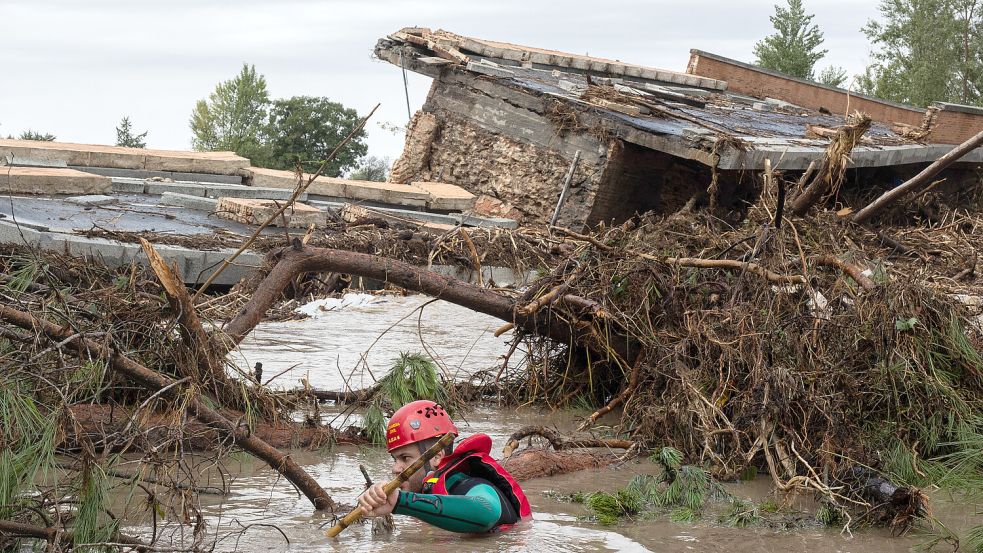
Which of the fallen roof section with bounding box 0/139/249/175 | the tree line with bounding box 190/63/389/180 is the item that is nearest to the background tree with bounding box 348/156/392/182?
the tree line with bounding box 190/63/389/180

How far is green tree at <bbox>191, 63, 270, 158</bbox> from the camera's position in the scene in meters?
65.4

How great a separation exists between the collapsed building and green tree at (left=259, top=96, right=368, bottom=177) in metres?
27.6

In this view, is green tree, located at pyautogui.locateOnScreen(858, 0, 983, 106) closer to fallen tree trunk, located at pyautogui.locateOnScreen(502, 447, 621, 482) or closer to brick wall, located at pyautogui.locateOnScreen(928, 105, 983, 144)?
brick wall, located at pyautogui.locateOnScreen(928, 105, 983, 144)

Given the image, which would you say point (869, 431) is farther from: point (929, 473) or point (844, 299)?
point (844, 299)

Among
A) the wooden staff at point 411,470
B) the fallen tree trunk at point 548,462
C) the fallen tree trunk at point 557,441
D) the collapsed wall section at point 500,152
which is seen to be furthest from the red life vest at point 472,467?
the collapsed wall section at point 500,152

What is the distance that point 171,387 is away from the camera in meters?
4.30

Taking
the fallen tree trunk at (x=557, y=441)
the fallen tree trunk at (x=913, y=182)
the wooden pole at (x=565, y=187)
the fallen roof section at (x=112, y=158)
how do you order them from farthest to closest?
the fallen roof section at (x=112, y=158) → the wooden pole at (x=565, y=187) → the fallen tree trunk at (x=913, y=182) → the fallen tree trunk at (x=557, y=441)

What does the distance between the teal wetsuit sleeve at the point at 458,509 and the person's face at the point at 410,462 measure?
201 millimetres

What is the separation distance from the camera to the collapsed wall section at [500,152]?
48.2 ft

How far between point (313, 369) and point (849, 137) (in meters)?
4.34

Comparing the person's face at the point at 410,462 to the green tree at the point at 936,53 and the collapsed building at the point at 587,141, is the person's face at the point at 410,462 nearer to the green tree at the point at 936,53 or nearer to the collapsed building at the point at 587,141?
the collapsed building at the point at 587,141

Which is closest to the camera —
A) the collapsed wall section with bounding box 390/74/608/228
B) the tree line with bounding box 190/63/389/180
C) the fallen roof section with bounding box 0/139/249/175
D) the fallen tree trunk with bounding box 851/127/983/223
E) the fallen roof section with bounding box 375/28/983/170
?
the fallen tree trunk with bounding box 851/127/983/223

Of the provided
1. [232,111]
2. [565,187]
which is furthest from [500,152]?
Answer: [232,111]

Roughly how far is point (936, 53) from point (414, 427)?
4904 cm
